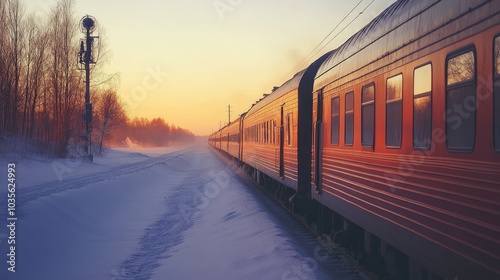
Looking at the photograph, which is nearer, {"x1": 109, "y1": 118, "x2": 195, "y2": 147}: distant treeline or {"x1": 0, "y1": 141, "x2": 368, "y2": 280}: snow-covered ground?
{"x1": 0, "y1": 141, "x2": 368, "y2": 280}: snow-covered ground

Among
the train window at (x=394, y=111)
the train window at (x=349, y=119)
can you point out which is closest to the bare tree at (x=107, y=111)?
the train window at (x=349, y=119)

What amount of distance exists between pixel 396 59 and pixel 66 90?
37.5 meters

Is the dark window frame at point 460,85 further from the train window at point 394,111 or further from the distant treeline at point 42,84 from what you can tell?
the distant treeline at point 42,84

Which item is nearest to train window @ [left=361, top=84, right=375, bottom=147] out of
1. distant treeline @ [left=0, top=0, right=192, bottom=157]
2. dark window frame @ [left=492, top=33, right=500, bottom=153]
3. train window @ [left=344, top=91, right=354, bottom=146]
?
train window @ [left=344, top=91, right=354, bottom=146]

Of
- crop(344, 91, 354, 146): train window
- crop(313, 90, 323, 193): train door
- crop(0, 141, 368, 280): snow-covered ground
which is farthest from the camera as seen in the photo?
crop(313, 90, 323, 193): train door

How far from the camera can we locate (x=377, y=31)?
7.21 m

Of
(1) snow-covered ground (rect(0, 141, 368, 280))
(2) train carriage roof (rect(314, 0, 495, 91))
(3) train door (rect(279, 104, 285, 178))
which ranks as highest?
(2) train carriage roof (rect(314, 0, 495, 91))

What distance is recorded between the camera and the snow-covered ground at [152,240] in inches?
352

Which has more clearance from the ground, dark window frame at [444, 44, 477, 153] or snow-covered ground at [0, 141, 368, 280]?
dark window frame at [444, 44, 477, 153]

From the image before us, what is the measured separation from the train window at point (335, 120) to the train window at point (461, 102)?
4324 millimetres

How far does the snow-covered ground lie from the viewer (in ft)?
29.4

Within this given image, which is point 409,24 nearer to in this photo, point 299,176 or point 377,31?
point 377,31

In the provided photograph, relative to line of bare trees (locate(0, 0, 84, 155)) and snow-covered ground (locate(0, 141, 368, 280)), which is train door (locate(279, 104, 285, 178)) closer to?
snow-covered ground (locate(0, 141, 368, 280))

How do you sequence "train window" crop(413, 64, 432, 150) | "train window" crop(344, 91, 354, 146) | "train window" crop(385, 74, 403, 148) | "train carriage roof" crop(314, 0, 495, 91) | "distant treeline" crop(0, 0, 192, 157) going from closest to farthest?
"train carriage roof" crop(314, 0, 495, 91)
"train window" crop(413, 64, 432, 150)
"train window" crop(385, 74, 403, 148)
"train window" crop(344, 91, 354, 146)
"distant treeline" crop(0, 0, 192, 157)
